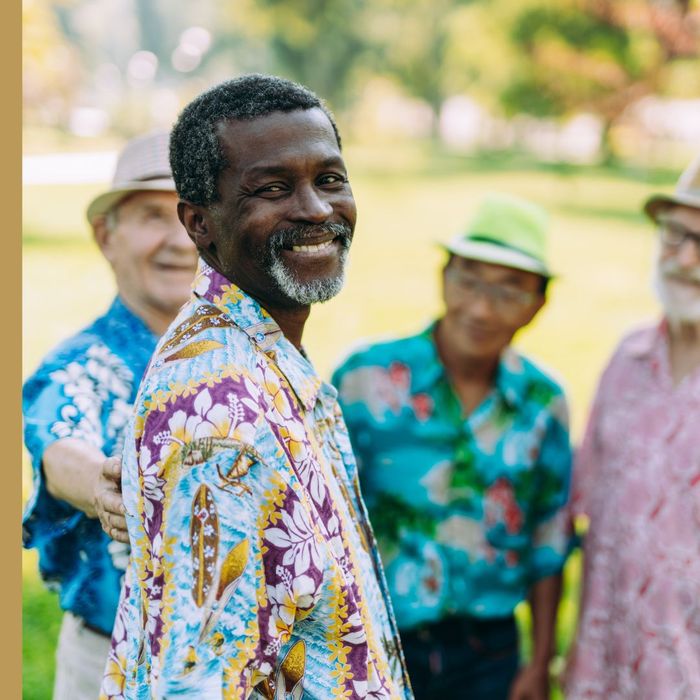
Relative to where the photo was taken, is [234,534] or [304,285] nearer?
[234,534]

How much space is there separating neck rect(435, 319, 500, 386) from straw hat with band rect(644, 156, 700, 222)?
2.45 ft

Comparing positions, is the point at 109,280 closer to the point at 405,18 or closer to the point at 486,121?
the point at 405,18

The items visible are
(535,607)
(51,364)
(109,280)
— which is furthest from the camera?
(109,280)

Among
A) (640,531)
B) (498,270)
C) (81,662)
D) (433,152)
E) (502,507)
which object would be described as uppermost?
(433,152)

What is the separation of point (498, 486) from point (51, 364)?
1469 millimetres

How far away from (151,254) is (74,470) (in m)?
0.75

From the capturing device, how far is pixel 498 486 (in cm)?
311

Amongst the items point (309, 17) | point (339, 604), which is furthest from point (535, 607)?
point (309, 17)

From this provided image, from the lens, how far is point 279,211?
171 cm

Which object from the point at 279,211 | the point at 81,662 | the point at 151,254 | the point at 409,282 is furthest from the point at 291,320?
the point at 409,282

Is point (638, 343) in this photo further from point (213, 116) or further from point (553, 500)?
point (213, 116)

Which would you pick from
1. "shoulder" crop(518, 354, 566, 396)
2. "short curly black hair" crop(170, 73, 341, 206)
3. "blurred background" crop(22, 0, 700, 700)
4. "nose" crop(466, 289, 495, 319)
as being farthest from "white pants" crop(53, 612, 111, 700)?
"blurred background" crop(22, 0, 700, 700)

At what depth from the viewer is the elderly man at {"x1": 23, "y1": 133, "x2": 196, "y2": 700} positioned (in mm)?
2254

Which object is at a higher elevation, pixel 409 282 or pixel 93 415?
pixel 409 282
